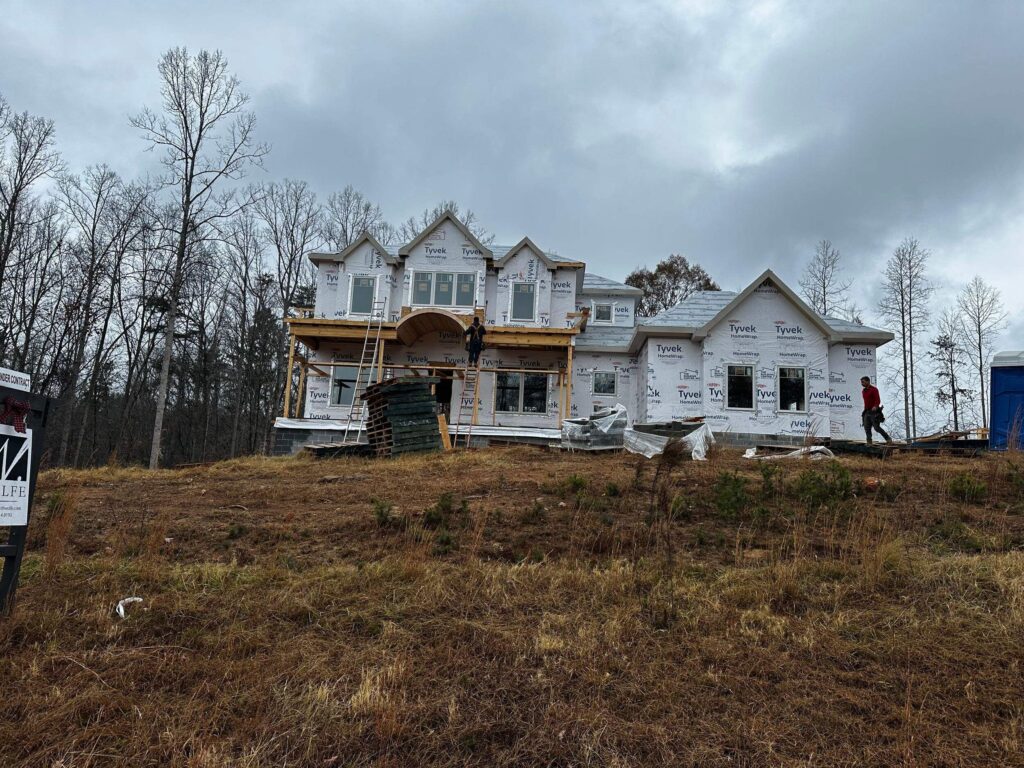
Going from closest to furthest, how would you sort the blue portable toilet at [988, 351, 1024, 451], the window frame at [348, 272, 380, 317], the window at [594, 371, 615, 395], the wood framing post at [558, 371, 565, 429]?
the blue portable toilet at [988, 351, 1024, 451] → the wood framing post at [558, 371, 565, 429] → the window at [594, 371, 615, 395] → the window frame at [348, 272, 380, 317]

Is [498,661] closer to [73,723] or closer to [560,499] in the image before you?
[73,723]

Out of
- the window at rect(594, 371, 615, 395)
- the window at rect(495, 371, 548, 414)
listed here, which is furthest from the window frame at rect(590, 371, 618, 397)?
the window at rect(495, 371, 548, 414)

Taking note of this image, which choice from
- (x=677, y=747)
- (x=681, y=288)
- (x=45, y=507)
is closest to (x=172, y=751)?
(x=677, y=747)

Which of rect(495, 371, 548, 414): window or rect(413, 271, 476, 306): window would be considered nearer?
rect(495, 371, 548, 414): window

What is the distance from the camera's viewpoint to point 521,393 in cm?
2241

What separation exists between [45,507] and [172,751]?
650cm

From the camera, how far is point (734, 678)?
364 cm

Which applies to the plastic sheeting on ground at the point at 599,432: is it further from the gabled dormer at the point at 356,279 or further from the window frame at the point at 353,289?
the window frame at the point at 353,289

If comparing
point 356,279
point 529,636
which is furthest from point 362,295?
point 529,636

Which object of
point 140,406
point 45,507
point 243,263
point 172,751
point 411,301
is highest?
point 243,263

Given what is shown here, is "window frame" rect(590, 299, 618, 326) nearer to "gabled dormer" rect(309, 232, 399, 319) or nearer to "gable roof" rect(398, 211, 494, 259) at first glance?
"gable roof" rect(398, 211, 494, 259)

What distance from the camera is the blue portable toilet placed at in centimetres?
1585

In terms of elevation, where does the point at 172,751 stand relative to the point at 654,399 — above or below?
below

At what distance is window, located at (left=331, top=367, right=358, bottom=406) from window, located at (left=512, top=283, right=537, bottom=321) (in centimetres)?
596
